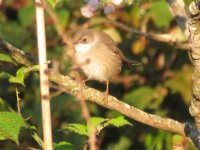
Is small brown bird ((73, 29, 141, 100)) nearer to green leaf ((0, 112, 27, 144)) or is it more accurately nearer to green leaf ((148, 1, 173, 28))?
green leaf ((148, 1, 173, 28))

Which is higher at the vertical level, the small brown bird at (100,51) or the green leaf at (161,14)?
the green leaf at (161,14)

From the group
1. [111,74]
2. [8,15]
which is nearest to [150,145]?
[111,74]

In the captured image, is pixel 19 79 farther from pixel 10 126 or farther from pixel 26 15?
pixel 26 15

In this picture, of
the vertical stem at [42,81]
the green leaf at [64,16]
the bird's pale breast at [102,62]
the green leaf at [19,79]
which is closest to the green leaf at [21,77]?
the green leaf at [19,79]

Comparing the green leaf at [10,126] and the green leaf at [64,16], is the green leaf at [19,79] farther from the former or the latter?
the green leaf at [64,16]

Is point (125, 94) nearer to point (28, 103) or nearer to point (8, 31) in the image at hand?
point (28, 103)
